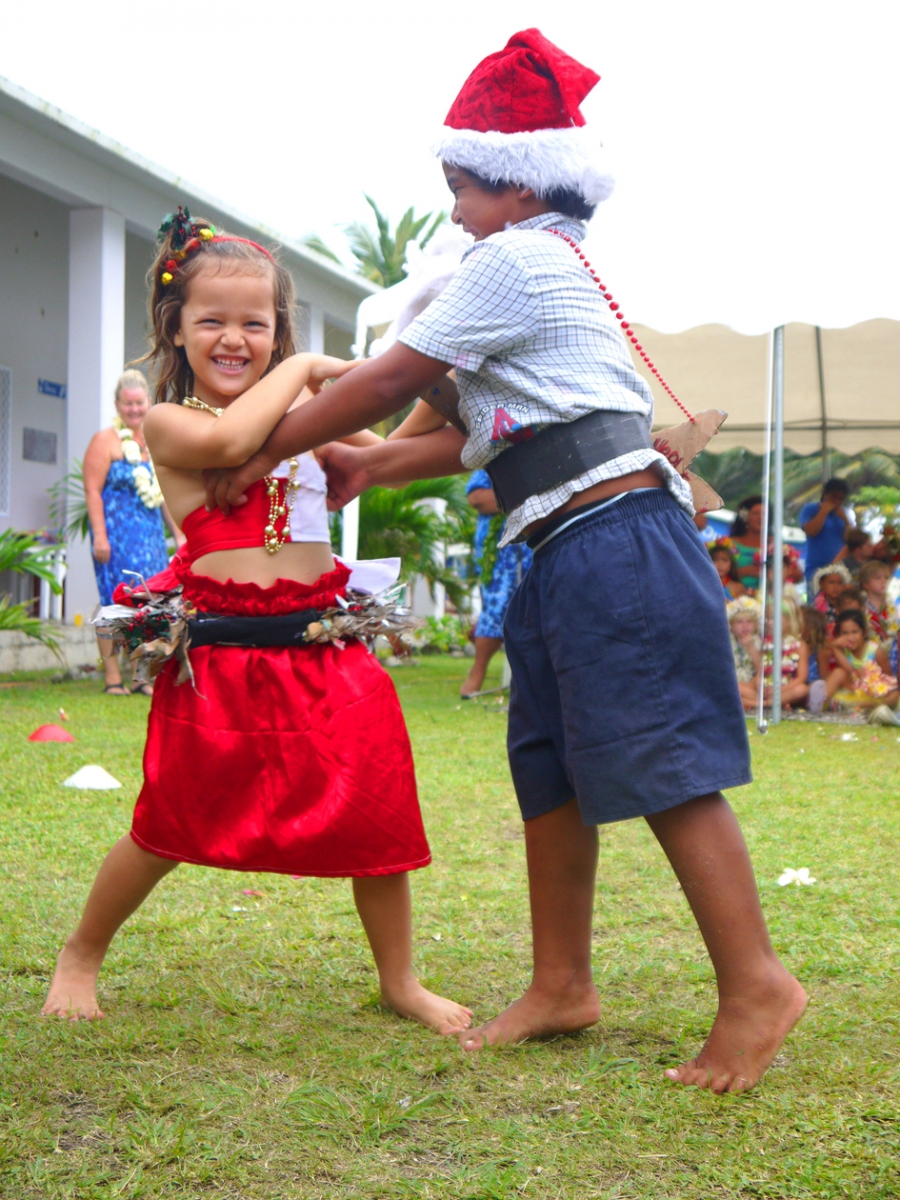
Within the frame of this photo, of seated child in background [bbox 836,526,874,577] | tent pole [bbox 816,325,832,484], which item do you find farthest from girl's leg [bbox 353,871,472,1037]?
seated child in background [bbox 836,526,874,577]

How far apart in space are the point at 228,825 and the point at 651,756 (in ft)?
2.68

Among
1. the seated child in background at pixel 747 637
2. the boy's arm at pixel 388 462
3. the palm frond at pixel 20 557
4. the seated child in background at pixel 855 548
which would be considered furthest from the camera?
the seated child in background at pixel 855 548

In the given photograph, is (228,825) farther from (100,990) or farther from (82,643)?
(82,643)

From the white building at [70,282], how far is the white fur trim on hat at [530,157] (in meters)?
7.02

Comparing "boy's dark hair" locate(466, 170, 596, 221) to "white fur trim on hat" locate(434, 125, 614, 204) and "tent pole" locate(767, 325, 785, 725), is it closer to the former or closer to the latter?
"white fur trim on hat" locate(434, 125, 614, 204)

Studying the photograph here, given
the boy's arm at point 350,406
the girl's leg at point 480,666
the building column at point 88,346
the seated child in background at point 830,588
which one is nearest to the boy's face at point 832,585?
the seated child in background at point 830,588

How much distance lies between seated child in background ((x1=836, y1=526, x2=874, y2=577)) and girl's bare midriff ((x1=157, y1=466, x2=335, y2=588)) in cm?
719

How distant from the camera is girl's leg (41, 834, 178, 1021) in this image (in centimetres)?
222

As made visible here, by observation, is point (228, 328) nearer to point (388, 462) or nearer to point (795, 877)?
point (388, 462)

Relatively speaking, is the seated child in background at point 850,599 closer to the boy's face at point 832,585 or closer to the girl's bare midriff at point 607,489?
the boy's face at point 832,585

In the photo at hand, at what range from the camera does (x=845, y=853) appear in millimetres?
3518

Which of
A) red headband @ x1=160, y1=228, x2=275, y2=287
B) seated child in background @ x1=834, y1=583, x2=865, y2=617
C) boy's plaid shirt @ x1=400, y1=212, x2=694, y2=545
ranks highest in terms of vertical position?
red headband @ x1=160, y1=228, x2=275, y2=287

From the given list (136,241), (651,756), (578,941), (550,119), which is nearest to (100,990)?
(578,941)

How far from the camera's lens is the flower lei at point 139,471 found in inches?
287
